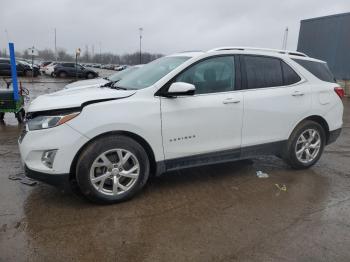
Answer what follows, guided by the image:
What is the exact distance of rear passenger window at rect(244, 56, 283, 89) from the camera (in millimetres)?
4465

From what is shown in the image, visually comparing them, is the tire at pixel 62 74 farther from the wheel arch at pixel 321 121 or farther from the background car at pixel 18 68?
the wheel arch at pixel 321 121

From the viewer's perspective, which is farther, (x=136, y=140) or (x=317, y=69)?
(x=317, y=69)

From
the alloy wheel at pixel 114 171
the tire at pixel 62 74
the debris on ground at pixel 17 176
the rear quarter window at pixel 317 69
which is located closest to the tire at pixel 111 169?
the alloy wheel at pixel 114 171

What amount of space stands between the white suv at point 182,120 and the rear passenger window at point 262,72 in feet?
0.05

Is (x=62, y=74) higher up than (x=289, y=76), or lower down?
lower down

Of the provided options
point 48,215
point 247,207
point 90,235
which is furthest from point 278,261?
point 48,215

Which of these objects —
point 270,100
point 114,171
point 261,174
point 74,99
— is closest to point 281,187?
point 261,174

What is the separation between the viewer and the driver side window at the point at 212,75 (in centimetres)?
409

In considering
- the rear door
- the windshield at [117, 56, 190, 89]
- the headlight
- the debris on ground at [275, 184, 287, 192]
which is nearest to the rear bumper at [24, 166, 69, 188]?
the headlight

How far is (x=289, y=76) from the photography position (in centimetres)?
479

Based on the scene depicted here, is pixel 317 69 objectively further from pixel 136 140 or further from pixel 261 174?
pixel 136 140

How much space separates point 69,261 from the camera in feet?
8.95

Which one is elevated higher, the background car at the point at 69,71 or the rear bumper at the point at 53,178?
the rear bumper at the point at 53,178

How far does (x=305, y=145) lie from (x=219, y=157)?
159 cm
